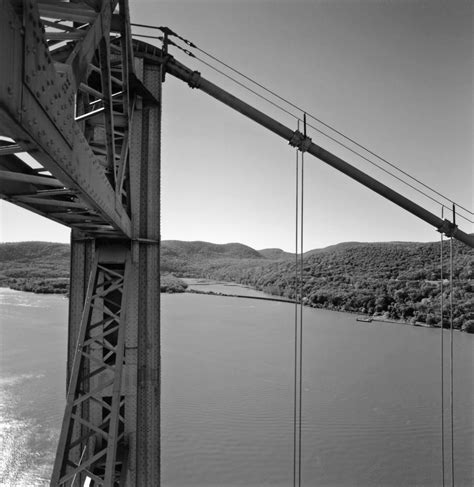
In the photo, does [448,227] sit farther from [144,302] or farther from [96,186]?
[96,186]

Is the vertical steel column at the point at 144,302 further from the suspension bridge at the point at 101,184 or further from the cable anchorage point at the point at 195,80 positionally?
the cable anchorage point at the point at 195,80

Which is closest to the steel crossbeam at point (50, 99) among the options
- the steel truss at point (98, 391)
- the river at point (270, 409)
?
the steel truss at point (98, 391)

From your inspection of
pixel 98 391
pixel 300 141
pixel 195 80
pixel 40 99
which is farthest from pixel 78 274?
pixel 300 141

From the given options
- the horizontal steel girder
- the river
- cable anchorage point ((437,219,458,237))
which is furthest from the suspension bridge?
the river

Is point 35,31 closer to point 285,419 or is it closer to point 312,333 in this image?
point 285,419

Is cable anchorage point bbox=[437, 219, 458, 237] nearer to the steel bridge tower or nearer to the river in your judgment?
the steel bridge tower

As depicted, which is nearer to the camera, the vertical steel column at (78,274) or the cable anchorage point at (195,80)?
the vertical steel column at (78,274)
